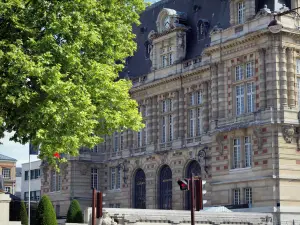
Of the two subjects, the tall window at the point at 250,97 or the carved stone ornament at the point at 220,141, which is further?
the carved stone ornament at the point at 220,141

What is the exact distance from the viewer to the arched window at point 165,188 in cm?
6194

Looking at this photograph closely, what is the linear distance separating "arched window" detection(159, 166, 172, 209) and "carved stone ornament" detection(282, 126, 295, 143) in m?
14.9

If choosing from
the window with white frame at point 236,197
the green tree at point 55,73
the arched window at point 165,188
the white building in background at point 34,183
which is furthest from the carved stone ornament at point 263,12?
the white building in background at point 34,183

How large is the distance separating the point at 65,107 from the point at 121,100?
11.3ft

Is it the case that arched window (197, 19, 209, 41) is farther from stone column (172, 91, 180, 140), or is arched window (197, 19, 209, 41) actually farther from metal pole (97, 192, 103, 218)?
metal pole (97, 192, 103, 218)

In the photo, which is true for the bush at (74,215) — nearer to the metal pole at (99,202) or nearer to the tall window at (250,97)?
the tall window at (250,97)

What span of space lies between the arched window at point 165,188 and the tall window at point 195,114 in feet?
14.6

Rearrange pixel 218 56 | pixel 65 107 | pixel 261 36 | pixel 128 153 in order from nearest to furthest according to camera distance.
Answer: pixel 65 107, pixel 261 36, pixel 218 56, pixel 128 153

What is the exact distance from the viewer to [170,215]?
132ft

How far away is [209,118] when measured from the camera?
5794cm

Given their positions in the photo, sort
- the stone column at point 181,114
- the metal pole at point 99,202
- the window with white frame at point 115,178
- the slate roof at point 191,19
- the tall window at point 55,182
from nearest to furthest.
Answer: the metal pole at point 99,202 < the slate roof at point 191,19 < the stone column at point 181,114 < the window with white frame at point 115,178 < the tall window at point 55,182

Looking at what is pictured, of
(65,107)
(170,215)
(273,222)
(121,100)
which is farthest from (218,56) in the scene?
(65,107)

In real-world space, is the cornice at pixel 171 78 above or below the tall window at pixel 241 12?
below

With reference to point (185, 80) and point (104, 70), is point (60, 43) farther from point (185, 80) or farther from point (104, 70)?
point (185, 80)
